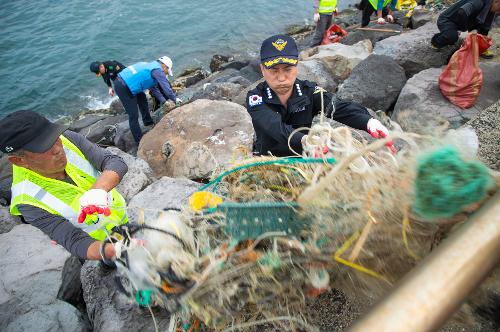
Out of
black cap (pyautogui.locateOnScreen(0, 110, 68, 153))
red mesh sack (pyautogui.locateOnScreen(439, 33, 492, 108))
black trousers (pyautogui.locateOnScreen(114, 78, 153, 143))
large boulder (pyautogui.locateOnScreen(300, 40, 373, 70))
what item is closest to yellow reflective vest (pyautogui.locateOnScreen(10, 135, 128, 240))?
black cap (pyautogui.locateOnScreen(0, 110, 68, 153))

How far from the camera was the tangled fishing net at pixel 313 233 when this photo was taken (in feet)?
3.41

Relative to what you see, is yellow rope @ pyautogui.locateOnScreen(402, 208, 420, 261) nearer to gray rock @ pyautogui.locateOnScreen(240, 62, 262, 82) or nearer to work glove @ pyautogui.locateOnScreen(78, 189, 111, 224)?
work glove @ pyautogui.locateOnScreen(78, 189, 111, 224)

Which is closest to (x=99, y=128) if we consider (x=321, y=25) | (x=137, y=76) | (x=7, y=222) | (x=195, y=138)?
(x=137, y=76)

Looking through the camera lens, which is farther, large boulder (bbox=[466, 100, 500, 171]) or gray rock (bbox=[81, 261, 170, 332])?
gray rock (bbox=[81, 261, 170, 332])

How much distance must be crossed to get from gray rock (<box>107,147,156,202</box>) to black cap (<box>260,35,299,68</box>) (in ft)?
9.47

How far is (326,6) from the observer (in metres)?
10.5

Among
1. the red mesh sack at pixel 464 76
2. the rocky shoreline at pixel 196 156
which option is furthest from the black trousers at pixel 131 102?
the red mesh sack at pixel 464 76

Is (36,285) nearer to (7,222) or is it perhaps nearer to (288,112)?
(7,222)

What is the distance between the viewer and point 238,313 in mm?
1459

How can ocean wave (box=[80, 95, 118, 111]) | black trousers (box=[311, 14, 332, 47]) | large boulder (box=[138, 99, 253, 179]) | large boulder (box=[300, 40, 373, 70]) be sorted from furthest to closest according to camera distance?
ocean wave (box=[80, 95, 118, 111])
black trousers (box=[311, 14, 332, 47])
large boulder (box=[300, 40, 373, 70])
large boulder (box=[138, 99, 253, 179])

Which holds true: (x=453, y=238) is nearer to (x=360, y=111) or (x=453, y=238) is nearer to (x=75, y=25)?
(x=360, y=111)

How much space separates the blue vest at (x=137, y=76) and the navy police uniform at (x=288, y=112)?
6.19m

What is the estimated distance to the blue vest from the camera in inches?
316

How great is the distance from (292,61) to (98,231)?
2.40 m
